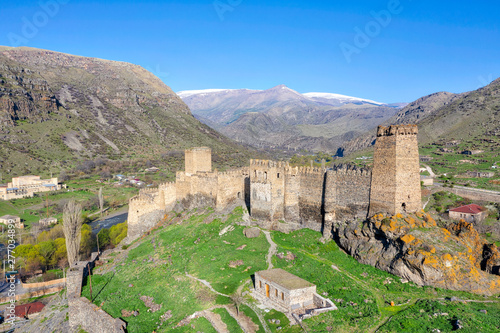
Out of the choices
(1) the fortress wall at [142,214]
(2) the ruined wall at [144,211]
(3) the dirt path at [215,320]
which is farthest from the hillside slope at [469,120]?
(3) the dirt path at [215,320]

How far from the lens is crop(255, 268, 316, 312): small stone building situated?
1733cm

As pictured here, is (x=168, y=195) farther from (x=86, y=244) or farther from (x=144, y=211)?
(x=86, y=244)

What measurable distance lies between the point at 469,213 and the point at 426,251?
2472 centimetres

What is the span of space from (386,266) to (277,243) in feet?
27.5

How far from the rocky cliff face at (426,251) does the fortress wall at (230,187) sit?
42.6 ft

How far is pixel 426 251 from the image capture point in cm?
1922

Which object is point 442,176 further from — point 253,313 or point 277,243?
point 253,313

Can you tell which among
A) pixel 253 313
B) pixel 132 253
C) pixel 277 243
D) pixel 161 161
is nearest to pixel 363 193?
pixel 277 243

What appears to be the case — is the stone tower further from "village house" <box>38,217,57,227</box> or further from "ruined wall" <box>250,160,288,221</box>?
"village house" <box>38,217,57,227</box>

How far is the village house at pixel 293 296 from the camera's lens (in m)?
17.2

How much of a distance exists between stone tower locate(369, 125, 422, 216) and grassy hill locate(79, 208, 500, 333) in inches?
192

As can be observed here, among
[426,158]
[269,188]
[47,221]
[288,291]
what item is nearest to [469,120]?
[426,158]

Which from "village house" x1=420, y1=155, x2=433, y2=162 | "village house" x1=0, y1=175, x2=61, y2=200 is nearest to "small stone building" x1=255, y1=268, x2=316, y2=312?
"village house" x1=420, y1=155, x2=433, y2=162

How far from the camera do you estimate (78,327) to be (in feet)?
74.4
